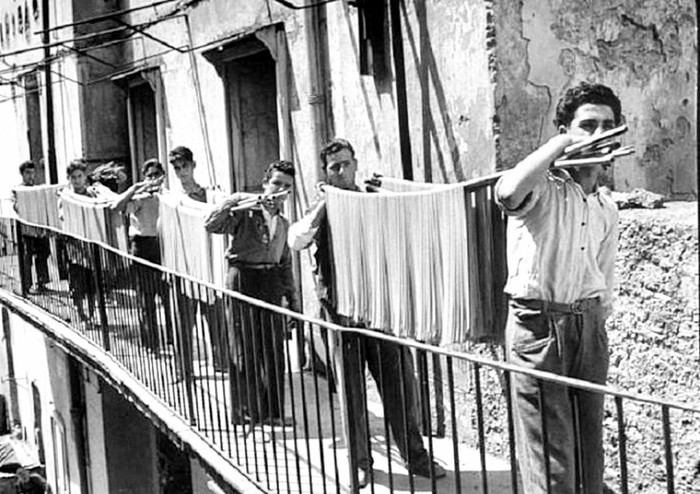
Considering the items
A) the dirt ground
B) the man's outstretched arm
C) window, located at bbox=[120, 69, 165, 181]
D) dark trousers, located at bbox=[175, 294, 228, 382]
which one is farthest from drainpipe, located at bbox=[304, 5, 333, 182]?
window, located at bbox=[120, 69, 165, 181]

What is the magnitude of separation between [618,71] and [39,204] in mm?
8906

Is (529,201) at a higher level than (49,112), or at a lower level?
lower

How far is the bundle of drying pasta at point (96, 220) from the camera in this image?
10.4 meters

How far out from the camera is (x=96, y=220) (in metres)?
10.6

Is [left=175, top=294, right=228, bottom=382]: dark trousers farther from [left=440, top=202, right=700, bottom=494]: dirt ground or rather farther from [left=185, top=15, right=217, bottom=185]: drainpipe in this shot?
[left=185, top=15, right=217, bottom=185]: drainpipe

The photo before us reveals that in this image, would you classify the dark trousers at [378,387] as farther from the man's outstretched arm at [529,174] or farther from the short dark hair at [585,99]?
the short dark hair at [585,99]

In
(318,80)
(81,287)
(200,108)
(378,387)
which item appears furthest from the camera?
(200,108)

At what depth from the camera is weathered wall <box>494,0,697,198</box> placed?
6289 mm

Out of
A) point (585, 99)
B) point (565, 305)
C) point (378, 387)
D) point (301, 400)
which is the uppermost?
point (585, 99)

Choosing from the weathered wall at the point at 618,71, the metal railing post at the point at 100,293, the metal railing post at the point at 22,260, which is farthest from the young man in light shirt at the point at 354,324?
the metal railing post at the point at 22,260

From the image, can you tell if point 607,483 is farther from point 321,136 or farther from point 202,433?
point 321,136

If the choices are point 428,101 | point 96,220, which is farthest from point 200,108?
point 428,101

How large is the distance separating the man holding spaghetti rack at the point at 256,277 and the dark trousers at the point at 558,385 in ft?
6.21

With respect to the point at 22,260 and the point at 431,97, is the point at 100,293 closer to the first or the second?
the point at 22,260
